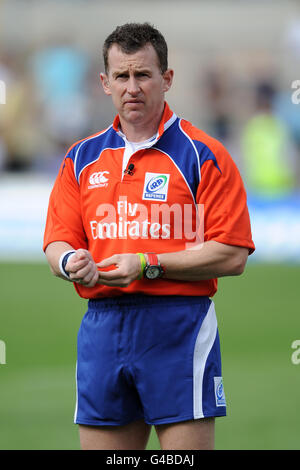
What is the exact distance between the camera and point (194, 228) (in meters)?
4.14

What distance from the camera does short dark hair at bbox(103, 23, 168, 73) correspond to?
4.09 m

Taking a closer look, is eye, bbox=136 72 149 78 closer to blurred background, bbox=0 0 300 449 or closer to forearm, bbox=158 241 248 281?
forearm, bbox=158 241 248 281

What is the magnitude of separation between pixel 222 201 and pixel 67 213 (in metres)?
0.77

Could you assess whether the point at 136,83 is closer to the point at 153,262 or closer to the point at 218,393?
the point at 153,262

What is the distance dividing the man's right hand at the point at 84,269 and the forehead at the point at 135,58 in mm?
910


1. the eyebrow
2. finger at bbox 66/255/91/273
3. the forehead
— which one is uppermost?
the forehead

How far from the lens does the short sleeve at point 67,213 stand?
14.0 ft

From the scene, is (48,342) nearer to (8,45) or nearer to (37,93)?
(37,93)

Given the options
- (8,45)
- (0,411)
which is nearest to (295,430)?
(0,411)

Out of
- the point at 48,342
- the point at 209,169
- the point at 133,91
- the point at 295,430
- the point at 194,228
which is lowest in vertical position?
the point at 295,430

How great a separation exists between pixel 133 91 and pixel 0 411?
4677mm

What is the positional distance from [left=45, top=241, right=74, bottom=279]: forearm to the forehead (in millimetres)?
873

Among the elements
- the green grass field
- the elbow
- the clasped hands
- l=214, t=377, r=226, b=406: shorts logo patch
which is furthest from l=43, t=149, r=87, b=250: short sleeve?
the green grass field
